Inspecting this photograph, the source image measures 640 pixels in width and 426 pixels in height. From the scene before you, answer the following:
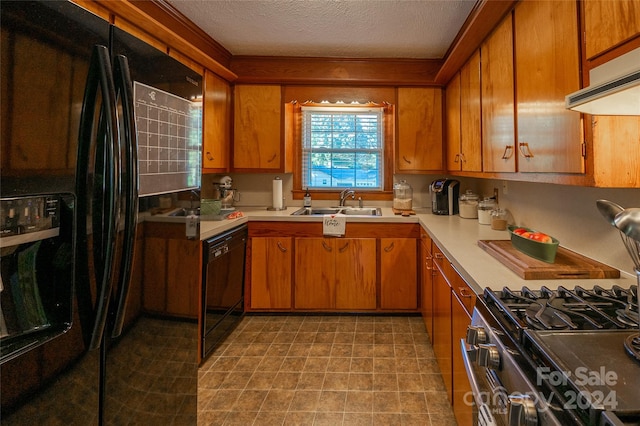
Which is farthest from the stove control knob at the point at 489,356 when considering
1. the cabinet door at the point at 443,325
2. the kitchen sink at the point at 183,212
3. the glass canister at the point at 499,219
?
the glass canister at the point at 499,219

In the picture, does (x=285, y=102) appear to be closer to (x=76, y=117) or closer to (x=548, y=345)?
(x=76, y=117)

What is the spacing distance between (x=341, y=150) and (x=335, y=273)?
1.40m

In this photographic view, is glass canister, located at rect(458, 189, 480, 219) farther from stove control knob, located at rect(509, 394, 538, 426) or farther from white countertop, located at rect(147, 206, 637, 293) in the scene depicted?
stove control knob, located at rect(509, 394, 538, 426)

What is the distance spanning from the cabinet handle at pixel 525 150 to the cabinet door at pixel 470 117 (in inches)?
24.4

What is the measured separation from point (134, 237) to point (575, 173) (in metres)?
1.52

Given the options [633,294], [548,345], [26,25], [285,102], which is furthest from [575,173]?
[285,102]

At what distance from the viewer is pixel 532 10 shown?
1.43 m

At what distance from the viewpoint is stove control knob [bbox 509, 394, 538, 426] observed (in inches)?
24.7

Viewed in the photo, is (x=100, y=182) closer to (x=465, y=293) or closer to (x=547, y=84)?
(x=465, y=293)

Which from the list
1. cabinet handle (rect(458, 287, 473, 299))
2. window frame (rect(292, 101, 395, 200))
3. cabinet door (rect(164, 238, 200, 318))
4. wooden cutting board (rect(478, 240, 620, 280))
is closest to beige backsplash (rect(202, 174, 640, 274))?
wooden cutting board (rect(478, 240, 620, 280))

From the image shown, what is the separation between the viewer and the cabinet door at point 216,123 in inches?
105

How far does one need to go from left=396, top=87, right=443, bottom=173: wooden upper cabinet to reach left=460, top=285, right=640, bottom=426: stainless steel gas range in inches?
85.5

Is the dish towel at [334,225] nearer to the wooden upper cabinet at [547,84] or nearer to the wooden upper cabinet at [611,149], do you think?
the wooden upper cabinet at [547,84]

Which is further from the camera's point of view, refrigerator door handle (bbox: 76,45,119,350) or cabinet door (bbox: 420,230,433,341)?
cabinet door (bbox: 420,230,433,341)
